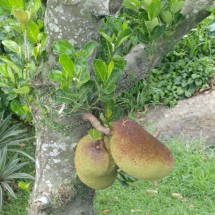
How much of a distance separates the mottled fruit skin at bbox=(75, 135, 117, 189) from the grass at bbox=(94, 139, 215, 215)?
5.24ft

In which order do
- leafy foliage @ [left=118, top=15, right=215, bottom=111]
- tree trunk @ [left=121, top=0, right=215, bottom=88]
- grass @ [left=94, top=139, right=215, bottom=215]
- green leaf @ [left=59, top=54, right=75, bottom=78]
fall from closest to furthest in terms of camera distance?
green leaf @ [left=59, top=54, right=75, bottom=78], tree trunk @ [left=121, top=0, right=215, bottom=88], grass @ [left=94, top=139, right=215, bottom=215], leafy foliage @ [left=118, top=15, right=215, bottom=111]

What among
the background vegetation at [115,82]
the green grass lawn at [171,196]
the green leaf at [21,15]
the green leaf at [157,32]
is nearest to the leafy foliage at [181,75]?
the background vegetation at [115,82]

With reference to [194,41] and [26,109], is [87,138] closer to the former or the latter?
[26,109]

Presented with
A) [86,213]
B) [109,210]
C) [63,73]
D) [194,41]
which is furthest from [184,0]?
[194,41]

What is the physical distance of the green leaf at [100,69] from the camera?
41.1 inches

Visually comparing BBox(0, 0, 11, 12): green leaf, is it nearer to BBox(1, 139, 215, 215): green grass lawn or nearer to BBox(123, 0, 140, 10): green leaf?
BBox(123, 0, 140, 10): green leaf

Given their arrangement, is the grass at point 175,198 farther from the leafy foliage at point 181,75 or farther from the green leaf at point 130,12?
the green leaf at point 130,12

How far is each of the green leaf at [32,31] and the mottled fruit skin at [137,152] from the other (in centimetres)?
29

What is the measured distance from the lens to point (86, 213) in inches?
57.6

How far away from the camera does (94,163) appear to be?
3.71 ft

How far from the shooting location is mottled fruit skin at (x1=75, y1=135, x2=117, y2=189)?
1134 millimetres

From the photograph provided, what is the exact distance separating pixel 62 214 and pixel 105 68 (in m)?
0.53

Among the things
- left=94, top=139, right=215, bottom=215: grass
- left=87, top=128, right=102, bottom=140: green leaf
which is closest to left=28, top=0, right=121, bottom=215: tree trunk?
left=87, top=128, right=102, bottom=140: green leaf

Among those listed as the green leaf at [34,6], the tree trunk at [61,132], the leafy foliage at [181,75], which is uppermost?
the green leaf at [34,6]
